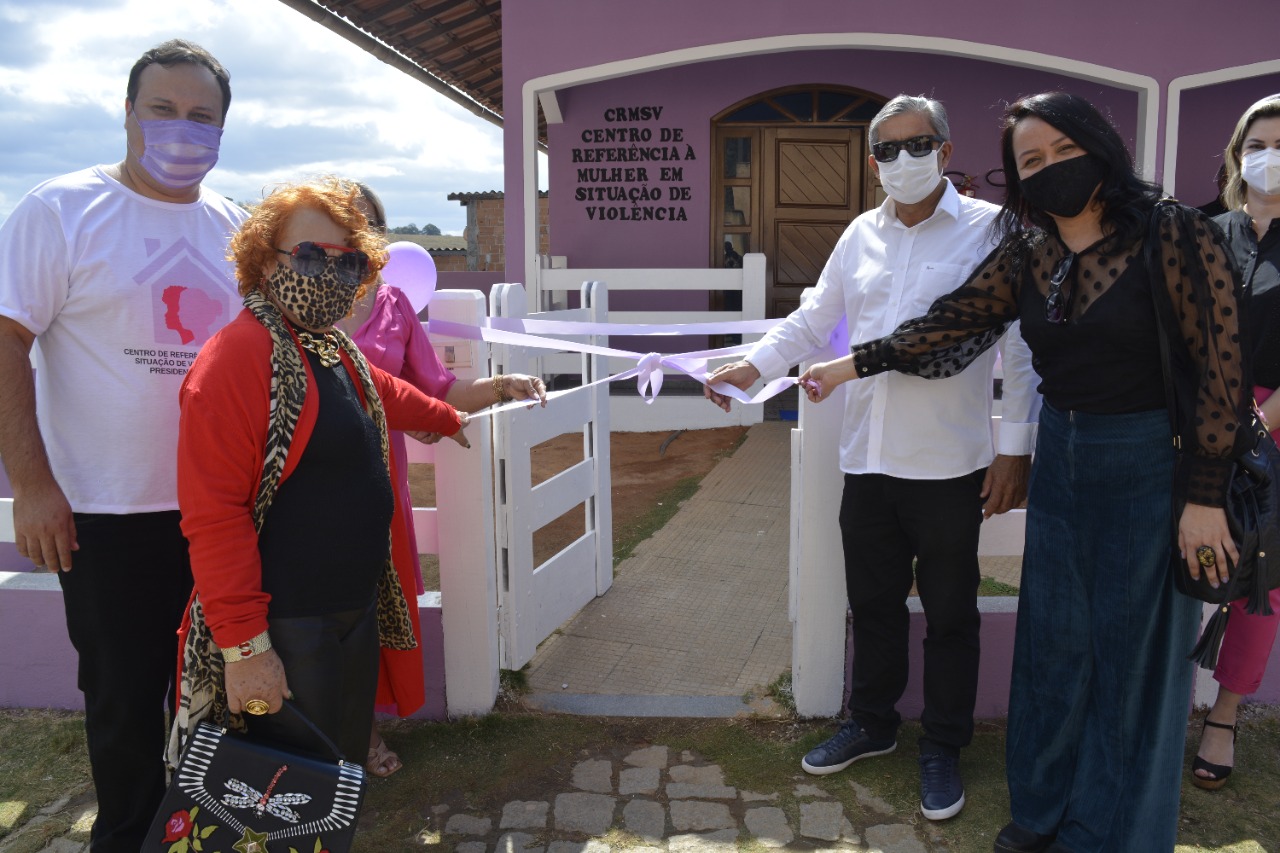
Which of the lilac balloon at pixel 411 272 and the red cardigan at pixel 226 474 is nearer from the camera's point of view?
the red cardigan at pixel 226 474

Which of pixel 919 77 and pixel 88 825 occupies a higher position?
pixel 919 77

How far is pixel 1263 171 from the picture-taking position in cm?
275

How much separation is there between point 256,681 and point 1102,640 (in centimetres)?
205

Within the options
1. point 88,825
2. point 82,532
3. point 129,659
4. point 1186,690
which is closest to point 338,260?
point 82,532

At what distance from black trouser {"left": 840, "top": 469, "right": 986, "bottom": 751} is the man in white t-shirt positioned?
193 cm

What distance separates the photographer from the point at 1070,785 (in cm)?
271

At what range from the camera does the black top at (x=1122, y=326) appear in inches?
86.6

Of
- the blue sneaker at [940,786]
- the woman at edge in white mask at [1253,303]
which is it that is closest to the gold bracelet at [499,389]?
the blue sneaker at [940,786]

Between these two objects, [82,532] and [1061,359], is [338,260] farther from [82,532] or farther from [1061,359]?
[1061,359]

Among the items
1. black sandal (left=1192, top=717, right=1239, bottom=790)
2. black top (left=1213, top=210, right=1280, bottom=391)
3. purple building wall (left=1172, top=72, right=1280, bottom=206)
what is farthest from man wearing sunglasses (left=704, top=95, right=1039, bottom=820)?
purple building wall (left=1172, top=72, right=1280, bottom=206)

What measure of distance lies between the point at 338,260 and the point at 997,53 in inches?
290

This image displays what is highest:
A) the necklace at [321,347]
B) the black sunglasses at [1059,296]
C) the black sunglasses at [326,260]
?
the black sunglasses at [326,260]

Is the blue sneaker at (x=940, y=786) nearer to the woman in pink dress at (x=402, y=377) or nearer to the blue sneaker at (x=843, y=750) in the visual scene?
the blue sneaker at (x=843, y=750)

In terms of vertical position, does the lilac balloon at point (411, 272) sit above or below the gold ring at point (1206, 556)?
above
